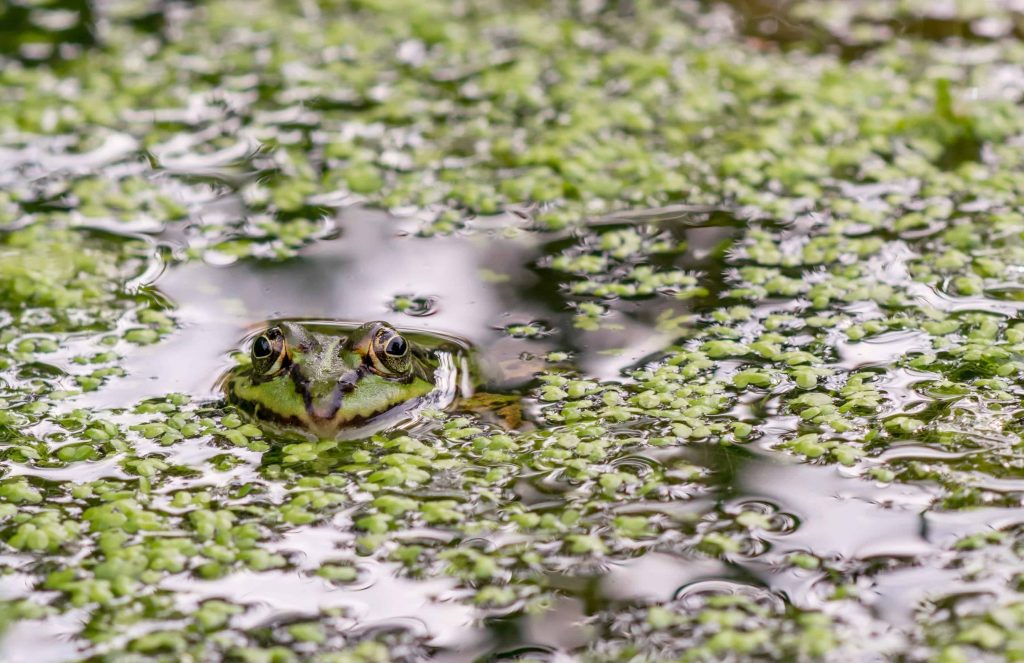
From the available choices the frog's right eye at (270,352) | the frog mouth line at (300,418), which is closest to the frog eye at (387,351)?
the frog mouth line at (300,418)

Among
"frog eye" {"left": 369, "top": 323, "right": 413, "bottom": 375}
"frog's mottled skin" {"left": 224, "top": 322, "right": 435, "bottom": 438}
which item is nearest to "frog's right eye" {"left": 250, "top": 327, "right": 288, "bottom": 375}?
"frog's mottled skin" {"left": 224, "top": 322, "right": 435, "bottom": 438}

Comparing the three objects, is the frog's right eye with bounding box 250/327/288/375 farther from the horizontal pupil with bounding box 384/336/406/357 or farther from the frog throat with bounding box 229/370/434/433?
the horizontal pupil with bounding box 384/336/406/357

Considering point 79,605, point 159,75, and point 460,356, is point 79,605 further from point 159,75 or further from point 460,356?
point 159,75

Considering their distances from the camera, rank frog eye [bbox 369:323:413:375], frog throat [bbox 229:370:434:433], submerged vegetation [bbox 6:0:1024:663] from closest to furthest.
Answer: submerged vegetation [bbox 6:0:1024:663], frog throat [bbox 229:370:434:433], frog eye [bbox 369:323:413:375]

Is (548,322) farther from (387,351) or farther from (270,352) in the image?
(270,352)

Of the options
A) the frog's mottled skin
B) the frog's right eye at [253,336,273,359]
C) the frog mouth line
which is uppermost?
the frog's right eye at [253,336,273,359]

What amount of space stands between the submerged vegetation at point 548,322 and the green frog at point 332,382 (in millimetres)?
76

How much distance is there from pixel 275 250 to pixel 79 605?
171 centimetres

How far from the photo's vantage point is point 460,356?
11.0 ft

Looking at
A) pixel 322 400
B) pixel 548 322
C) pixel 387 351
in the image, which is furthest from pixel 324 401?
pixel 548 322

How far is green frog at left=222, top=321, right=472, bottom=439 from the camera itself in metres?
2.84

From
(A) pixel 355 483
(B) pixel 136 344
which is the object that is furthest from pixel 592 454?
(B) pixel 136 344

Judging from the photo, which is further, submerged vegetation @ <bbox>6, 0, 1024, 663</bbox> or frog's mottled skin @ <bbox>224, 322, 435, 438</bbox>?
frog's mottled skin @ <bbox>224, 322, 435, 438</bbox>

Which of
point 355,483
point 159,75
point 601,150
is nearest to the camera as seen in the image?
point 355,483
